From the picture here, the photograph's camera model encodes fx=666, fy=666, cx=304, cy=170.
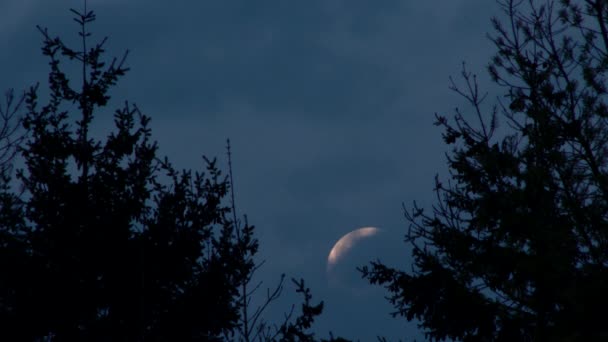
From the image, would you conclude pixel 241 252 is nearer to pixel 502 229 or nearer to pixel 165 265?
pixel 165 265

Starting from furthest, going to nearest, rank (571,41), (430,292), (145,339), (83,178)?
(430,292) → (571,41) → (83,178) → (145,339)

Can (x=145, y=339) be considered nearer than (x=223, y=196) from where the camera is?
Yes

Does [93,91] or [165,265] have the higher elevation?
[93,91]

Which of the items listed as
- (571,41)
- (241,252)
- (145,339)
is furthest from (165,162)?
(571,41)

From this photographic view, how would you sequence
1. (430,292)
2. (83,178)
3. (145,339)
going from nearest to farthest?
(145,339)
(83,178)
(430,292)

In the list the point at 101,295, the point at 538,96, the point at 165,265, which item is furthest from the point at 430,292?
the point at 101,295

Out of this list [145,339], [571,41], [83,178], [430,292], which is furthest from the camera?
[430,292]

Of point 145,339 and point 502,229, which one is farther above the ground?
point 502,229

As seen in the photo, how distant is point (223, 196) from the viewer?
1252 centimetres

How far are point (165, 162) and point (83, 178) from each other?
149 cm

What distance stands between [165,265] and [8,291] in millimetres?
2663

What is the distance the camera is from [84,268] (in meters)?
11.5

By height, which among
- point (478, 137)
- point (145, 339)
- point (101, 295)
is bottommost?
point (145, 339)

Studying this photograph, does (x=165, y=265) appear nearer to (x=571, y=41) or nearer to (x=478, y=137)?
(x=478, y=137)
